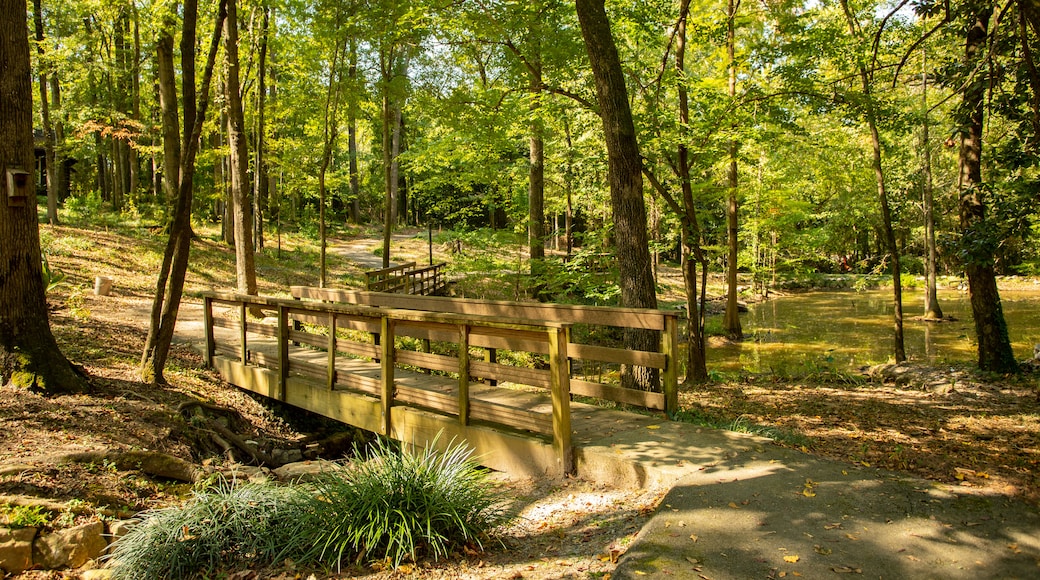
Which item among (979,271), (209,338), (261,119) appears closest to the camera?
(209,338)

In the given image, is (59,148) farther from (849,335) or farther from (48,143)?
(849,335)

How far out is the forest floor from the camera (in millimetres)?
3834

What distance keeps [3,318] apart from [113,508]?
271 cm

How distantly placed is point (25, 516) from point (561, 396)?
3618 millimetres

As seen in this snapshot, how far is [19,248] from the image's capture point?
5.70 metres

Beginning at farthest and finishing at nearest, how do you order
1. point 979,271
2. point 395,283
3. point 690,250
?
1. point 395,283
2. point 690,250
3. point 979,271

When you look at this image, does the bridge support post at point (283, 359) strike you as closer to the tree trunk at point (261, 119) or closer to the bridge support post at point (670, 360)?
the bridge support post at point (670, 360)

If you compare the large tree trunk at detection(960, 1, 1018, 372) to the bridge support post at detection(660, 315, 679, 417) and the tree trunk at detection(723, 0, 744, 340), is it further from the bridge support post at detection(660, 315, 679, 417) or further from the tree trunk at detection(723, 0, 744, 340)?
the bridge support post at detection(660, 315, 679, 417)

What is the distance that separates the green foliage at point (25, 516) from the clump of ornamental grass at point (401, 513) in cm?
170

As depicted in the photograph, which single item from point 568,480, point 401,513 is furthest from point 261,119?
point 401,513

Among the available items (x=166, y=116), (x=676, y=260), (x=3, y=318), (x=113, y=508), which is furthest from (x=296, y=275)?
(x=676, y=260)

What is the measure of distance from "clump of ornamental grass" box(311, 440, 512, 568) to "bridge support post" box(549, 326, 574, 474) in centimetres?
81

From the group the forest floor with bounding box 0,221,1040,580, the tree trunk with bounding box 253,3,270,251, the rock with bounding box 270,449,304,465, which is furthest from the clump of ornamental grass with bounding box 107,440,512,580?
the tree trunk with bounding box 253,3,270,251

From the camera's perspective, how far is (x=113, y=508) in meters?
4.21
